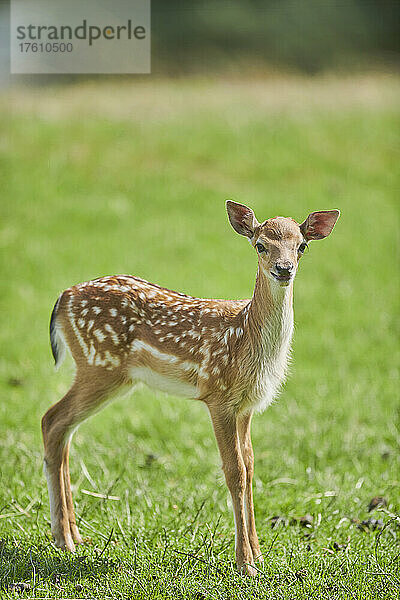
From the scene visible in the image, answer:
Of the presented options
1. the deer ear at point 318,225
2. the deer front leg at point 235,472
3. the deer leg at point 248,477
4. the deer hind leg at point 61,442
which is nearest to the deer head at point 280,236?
the deer ear at point 318,225

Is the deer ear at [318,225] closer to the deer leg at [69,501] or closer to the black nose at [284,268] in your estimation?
the black nose at [284,268]

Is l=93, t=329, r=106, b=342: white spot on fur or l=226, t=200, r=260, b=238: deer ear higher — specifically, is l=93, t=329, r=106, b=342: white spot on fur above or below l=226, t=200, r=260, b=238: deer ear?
below

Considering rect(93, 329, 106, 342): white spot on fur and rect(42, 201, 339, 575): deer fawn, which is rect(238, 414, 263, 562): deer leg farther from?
rect(93, 329, 106, 342): white spot on fur

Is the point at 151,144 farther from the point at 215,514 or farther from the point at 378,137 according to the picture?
the point at 215,514

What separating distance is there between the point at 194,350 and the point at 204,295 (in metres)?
4.55

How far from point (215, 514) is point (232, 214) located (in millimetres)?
2010

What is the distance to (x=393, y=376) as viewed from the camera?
759cm

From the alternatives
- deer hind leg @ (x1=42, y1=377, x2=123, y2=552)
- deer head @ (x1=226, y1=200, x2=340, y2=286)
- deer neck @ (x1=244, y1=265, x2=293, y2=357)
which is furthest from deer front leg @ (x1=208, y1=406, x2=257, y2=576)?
deer head @ (x1=226, y1=200, x2=340, y2=286)

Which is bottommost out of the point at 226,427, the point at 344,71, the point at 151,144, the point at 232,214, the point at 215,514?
the point at 215,514

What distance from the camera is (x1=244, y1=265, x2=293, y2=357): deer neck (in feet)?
12.2

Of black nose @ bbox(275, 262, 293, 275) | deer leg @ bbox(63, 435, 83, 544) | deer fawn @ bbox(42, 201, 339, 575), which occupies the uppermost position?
black nose @ bbox(275, 262, 293, 275)

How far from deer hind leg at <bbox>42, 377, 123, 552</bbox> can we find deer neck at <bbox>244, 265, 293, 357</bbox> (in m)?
0.83

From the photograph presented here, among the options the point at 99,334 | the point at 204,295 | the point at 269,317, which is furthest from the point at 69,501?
the point at 204,295

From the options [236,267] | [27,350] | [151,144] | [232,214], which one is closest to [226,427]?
[232,214]
